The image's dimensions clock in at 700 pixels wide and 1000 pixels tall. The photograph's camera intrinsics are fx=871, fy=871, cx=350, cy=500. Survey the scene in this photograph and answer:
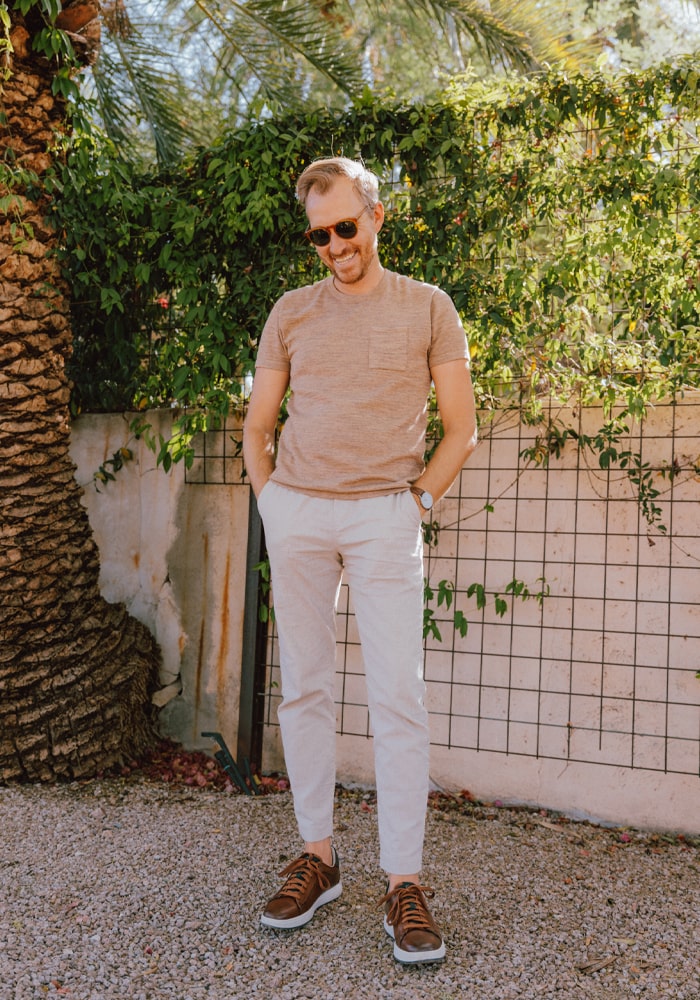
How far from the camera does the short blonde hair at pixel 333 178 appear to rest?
234 centimetres

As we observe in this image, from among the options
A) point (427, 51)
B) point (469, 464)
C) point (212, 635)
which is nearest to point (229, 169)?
point (469, 464)

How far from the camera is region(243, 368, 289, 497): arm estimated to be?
255cm

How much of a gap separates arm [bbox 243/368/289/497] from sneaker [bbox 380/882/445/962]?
1183 millimetres

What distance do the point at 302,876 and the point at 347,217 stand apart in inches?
70.8

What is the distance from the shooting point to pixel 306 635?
7.97 feet

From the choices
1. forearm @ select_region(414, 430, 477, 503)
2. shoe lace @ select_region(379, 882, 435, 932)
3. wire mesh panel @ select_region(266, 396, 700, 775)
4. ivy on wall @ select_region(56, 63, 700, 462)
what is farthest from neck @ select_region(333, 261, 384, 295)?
shoe lace @ select_region(379, 882, 435, 932)

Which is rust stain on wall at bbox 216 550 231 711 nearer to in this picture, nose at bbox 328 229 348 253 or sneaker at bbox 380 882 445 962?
sneaker at bbox 380 882 445 962

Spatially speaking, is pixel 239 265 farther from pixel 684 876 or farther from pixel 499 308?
pixel 684 876

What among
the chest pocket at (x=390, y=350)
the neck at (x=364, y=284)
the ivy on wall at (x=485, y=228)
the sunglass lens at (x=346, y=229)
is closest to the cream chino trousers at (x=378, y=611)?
the chest pocket at (x=390, y=350)

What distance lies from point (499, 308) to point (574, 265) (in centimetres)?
33

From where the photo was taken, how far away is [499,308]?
11.3ft

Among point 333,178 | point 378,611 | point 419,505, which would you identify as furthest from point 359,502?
point 333,178

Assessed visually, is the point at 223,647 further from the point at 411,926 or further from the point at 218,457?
the point at 411,926

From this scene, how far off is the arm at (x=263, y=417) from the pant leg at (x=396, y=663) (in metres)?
0.40
